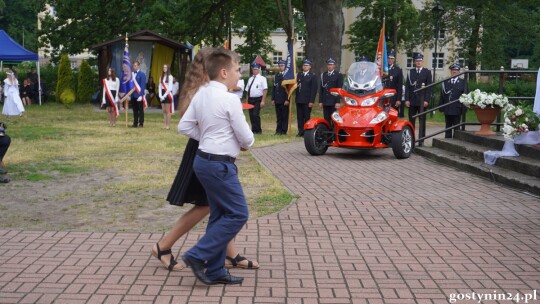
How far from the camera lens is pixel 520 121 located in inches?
435

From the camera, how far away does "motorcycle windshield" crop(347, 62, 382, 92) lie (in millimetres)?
14289

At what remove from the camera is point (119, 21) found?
33625 mm

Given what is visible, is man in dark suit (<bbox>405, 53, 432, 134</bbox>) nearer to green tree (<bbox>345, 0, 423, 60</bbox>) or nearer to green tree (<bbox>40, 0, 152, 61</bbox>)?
green tree (<bbox>40, 0, 152, 61</bbox>)

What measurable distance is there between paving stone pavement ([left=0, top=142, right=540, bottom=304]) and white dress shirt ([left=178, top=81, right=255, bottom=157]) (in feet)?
3.43

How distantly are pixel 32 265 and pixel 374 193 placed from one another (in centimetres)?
502

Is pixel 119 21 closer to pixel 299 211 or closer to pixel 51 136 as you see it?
pixel 51 136

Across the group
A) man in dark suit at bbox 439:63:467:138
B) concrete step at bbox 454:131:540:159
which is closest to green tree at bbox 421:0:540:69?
man in dark suit at bbox 439:63:467:138

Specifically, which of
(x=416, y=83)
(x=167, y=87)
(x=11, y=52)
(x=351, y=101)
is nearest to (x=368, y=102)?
(x=351, y=101)

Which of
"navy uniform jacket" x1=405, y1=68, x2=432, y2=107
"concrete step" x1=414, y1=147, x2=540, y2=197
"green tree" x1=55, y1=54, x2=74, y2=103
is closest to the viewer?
"concrete step" x1=414, y1=147, x2=540, y2=197

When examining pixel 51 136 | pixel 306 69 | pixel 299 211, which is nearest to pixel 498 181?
pixel 299 211

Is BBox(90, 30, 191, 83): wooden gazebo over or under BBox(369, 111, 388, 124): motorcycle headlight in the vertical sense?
over

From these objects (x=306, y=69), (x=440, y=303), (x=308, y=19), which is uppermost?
(x=308, y=19)

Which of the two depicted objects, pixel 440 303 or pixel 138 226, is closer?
pixel 440 303

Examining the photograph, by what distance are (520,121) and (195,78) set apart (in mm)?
6975
